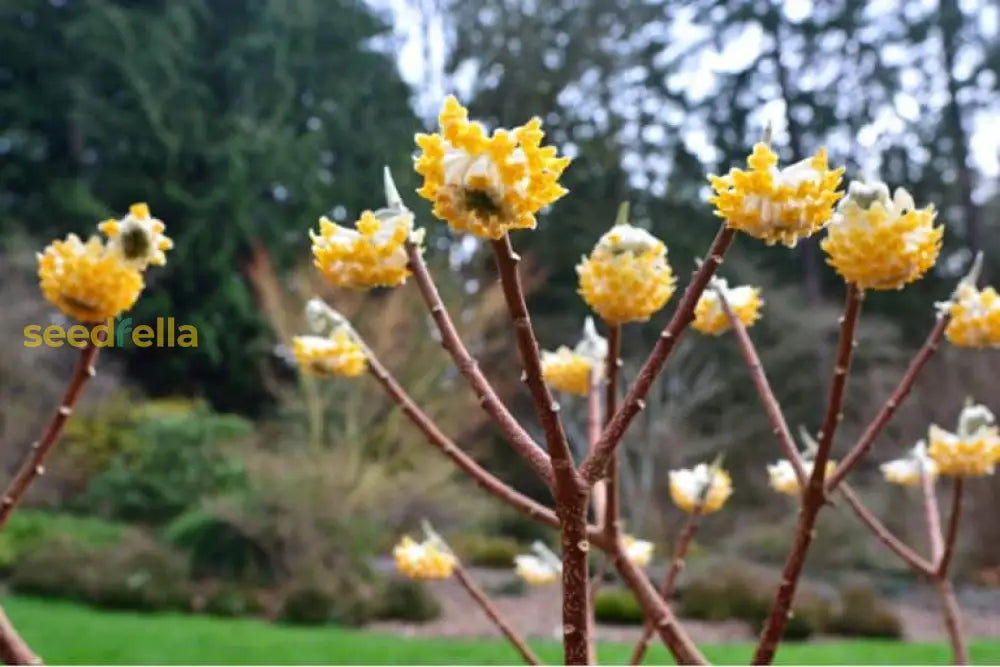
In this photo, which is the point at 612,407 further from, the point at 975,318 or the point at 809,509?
the point at 975,318

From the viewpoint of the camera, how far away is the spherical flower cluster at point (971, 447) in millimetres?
622

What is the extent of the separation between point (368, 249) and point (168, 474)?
501 cm

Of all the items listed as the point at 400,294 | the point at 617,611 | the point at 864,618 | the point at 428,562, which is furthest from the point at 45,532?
the point at 428,562

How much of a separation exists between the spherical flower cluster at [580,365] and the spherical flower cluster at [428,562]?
175 millimetres

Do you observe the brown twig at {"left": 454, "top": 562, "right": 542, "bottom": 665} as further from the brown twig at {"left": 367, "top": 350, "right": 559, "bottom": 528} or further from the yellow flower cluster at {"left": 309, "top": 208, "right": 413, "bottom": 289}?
the yellow flower cluster at {"left": 309, "top": 208, "right": 413, "bottom": 289}

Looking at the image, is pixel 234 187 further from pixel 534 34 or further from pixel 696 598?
pixel 696 598

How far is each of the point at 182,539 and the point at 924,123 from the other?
5.28 metres

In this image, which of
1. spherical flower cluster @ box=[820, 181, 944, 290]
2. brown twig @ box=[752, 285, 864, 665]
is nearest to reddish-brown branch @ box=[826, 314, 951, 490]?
brown twig @ box=[752, 285, 864, 665]

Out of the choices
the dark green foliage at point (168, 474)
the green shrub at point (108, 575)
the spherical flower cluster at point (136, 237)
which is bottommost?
the spherical flower cluster at point (136, 237)

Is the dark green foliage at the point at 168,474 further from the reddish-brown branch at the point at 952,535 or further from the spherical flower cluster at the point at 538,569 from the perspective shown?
the reddish-brown branch at the point at 952,535

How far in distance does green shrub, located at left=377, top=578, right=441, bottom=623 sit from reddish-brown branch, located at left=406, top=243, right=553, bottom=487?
394cm

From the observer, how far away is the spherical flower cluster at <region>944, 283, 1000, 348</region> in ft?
1.74

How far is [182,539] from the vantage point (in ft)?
14.6

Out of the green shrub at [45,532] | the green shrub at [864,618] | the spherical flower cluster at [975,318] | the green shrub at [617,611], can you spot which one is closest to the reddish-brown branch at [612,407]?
the spherical flower cluster at [975,318]
